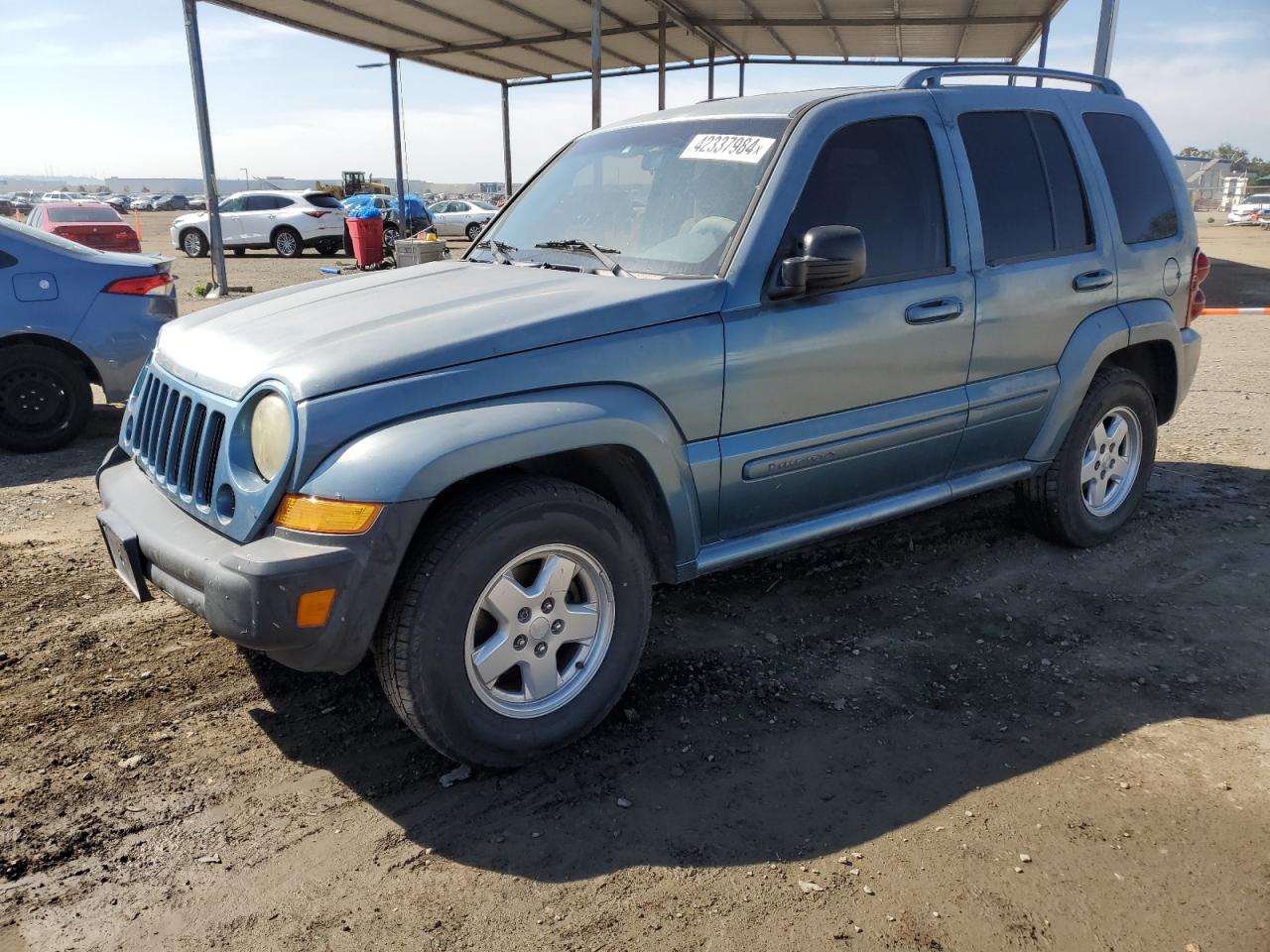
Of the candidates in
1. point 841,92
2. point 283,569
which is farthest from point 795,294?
point 283,569

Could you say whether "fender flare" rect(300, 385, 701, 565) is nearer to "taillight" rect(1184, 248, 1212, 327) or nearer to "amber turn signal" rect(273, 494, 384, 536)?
"amber turn signal" rect(273, 494, 384, 536)

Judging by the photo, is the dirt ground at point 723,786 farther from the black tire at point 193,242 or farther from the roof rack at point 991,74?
the black tire at point 193,242

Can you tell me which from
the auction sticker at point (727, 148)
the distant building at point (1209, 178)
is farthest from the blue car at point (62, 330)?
the distant building at point (1209, 178)

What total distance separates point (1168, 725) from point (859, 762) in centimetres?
110

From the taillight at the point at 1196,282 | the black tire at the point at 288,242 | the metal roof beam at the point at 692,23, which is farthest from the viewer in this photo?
the black tire at the point at 288,242

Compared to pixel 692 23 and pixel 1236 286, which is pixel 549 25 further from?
→ pixel 1236 286

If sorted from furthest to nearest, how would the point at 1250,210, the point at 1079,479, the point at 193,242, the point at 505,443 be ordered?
the point at 1250,210
the point at 193,242
the point at 1079,479
the point at 505,443

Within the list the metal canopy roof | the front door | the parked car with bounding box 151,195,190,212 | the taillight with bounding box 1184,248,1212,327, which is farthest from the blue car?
the parked car with bounding box 151,195,190,212

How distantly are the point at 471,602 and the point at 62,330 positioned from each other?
4.88 meters

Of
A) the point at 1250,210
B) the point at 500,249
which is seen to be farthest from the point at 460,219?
the point at 1250,210

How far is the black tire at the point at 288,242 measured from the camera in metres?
24.0

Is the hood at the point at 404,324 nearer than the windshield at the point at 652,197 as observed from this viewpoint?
Yes

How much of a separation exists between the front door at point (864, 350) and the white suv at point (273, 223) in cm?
2284

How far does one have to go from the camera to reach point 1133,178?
4.53 meters
